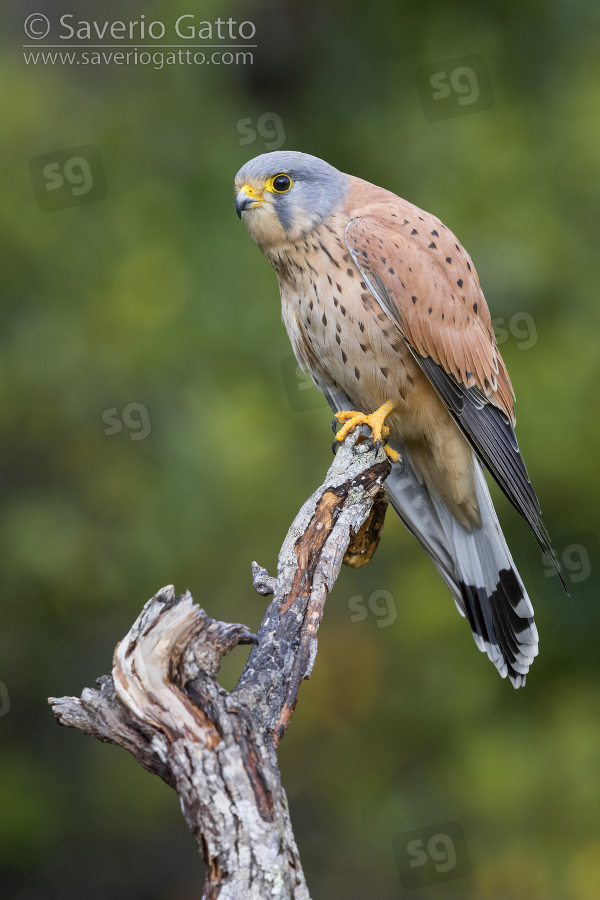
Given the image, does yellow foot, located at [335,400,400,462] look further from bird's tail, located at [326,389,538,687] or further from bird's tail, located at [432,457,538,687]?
bird's tail, located at [432,457,538,687]

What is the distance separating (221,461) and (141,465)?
562mm

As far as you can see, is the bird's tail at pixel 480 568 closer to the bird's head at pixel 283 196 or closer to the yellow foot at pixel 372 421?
the yellow foot at pixel 372 421

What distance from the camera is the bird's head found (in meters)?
3.14

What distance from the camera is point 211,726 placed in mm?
1851

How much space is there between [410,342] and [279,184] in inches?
26.4

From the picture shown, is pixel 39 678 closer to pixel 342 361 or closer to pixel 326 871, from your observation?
pixel 326 871

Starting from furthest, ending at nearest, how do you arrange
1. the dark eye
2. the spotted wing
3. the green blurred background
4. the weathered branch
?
the green blurred background
the dark eye
the spotted wing
the weathered branch

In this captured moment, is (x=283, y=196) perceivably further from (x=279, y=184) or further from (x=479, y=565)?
(x=479, y=565)

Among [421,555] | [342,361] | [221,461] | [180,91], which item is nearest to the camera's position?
[342,361]

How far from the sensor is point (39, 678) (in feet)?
15.9

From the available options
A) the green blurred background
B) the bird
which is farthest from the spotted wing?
the green blurred background

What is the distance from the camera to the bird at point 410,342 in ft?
10.2

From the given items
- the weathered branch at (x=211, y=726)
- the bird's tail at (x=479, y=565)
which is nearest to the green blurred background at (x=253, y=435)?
the bird's tail at (x=479, y=565)

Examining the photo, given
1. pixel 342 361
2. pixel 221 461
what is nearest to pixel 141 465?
pixel 221 461
